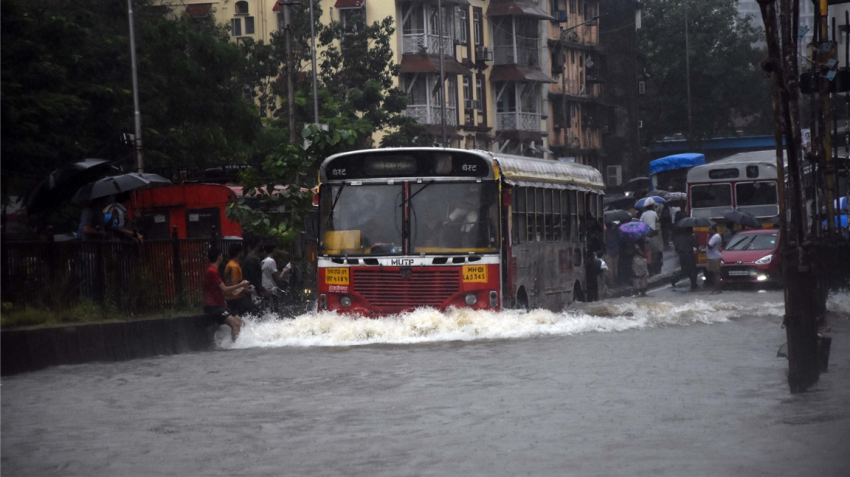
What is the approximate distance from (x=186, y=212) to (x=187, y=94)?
478 inches

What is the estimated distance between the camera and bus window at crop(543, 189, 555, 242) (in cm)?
2247

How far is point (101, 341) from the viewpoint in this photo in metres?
16.9

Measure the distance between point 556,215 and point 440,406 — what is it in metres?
11.3

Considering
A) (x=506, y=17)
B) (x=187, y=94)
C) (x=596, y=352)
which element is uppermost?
(x=506, y=17)

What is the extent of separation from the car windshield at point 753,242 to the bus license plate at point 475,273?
15.6 metres

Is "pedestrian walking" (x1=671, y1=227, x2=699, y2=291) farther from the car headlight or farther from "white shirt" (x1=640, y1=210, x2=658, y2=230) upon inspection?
"white shirt" (x1=640, y1=210, x2=658, y2=230)

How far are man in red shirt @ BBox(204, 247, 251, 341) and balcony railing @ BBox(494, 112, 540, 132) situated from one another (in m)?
51.9

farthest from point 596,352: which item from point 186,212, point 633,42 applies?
point 633,42

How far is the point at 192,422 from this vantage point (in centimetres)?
1163

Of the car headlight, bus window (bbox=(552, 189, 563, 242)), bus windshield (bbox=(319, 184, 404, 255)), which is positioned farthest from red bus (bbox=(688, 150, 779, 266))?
bus windshield (bbox=(319, 184, 404, 255))

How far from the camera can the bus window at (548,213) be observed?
2247cm

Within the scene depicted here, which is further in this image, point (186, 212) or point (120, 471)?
point (186, 212)

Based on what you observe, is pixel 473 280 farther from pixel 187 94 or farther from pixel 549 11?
pixel 549 11

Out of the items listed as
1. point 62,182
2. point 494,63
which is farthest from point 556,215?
point 494,63
